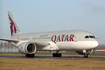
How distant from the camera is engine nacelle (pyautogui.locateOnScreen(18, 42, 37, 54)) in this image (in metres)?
31.3

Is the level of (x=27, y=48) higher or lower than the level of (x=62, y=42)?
lower

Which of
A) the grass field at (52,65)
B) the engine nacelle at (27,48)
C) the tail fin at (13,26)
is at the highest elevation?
the tail fin at (13,26)

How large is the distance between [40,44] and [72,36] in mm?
6834

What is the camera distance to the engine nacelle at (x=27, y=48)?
31.3 metres

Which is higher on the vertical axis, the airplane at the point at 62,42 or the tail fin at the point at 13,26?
the tail fin at the point at 13,26

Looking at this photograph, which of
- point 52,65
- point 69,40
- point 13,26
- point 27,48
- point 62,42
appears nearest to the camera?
point 52,65

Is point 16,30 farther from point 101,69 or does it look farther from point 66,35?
point 101,69

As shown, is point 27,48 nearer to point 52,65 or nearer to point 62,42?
point 62,42

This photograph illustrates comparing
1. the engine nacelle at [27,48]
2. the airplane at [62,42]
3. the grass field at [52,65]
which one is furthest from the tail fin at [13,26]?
the grass field at [52,65]

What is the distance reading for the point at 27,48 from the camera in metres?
34.3

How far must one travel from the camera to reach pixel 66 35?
102ft

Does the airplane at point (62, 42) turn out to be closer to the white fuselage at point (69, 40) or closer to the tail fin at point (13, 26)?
the white fuselage at point (69, 40)

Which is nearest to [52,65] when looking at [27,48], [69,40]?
[69,40]

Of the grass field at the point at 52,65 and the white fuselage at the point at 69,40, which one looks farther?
the white fuselage at the point at 69,40
